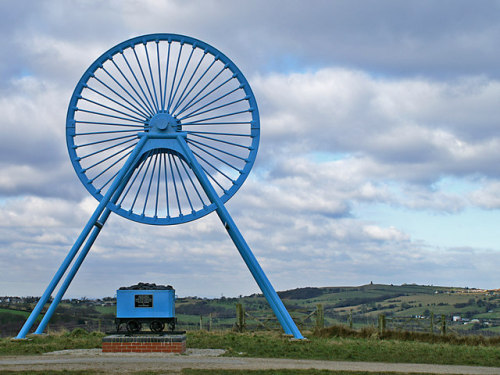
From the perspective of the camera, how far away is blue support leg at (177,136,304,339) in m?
27.2

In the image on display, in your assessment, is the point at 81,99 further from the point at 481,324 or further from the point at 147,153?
the point at 481,324

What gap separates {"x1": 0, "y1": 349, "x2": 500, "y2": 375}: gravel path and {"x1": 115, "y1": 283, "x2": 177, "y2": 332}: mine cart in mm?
1819

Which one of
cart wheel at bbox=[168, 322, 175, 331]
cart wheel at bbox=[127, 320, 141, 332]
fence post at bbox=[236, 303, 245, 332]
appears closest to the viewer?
cart wheel at bbox=[127, 320, 141, 332]

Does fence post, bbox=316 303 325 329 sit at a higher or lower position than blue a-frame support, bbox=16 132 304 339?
lower

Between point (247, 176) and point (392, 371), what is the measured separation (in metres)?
12.5

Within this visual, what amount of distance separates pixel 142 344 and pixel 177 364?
12.2ft

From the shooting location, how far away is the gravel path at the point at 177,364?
18.6 metres

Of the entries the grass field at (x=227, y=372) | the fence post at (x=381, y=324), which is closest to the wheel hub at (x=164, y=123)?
the grass field at (x=227, y=372)

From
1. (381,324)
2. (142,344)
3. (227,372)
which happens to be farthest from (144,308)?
(381,324)

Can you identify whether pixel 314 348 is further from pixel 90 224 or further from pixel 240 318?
pixel 90 224

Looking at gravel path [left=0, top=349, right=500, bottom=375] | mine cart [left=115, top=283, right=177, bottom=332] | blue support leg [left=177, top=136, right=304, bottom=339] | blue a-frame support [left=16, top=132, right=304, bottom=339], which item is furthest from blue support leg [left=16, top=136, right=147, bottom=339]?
gravel path [left=0, top=349, right=500, bottom=375]

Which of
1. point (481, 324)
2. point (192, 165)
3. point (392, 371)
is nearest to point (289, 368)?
point (392, 371)

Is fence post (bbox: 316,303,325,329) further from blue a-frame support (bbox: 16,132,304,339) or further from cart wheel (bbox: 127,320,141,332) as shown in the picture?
cart wheel (bbox: 127,320,141,332)

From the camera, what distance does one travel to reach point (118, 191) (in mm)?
28375
